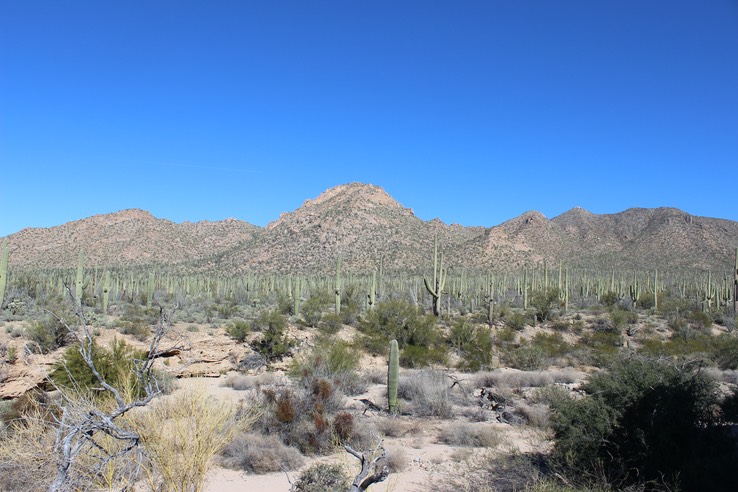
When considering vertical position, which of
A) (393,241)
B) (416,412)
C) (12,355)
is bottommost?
(416,412)

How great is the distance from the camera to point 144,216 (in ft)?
313

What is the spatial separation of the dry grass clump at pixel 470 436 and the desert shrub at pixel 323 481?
13.2 ft

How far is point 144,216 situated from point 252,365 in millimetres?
86373

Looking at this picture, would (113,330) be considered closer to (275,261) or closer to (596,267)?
(275,261)

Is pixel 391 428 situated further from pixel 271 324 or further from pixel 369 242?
pixel 369 242

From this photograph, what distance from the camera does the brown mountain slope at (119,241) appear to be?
7875 centimetres

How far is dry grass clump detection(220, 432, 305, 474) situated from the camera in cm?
873

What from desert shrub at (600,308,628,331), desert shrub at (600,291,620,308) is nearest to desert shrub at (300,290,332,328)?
desert shrub at (600,308,628,331)

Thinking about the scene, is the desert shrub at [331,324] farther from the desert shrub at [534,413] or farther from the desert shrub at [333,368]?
the desert shrub at [534,413]

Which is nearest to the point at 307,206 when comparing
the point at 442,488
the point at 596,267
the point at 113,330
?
the point at 596,267

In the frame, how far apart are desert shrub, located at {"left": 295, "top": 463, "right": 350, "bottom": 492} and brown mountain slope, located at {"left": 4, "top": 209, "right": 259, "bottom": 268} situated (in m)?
77.1

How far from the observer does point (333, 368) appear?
1488 cm

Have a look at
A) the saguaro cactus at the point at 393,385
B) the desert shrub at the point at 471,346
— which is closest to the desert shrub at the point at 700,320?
the desert shrub at the point at 471,346

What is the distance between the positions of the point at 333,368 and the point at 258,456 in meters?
6.16
